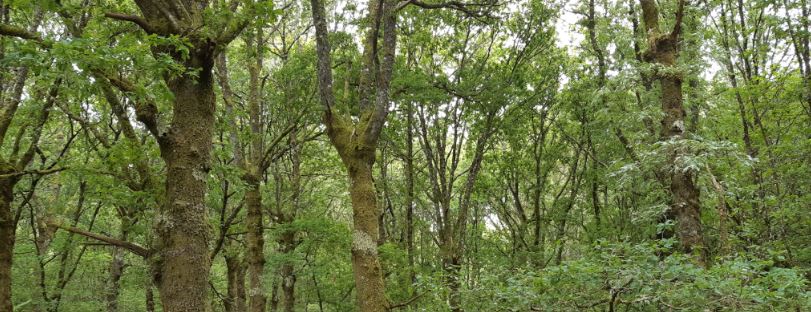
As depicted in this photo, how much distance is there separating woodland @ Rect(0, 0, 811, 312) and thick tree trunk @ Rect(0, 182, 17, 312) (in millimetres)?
48

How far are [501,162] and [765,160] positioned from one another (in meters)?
9.27

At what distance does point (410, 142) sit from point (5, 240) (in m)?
10.1

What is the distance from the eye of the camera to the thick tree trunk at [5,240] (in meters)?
7.94

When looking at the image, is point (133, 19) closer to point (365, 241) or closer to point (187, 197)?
point (187, 197)

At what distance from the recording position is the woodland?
4.80 m

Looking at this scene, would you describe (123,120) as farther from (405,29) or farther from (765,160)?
(765,160)

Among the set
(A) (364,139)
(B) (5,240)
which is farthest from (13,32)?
(B) (5,240)

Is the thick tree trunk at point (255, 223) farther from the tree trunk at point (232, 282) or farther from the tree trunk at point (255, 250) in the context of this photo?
the tree trunk at point (232, 282)

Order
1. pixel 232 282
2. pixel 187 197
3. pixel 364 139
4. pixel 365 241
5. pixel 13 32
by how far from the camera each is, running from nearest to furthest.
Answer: pixel 13 32, pixel 187 197, pixel 365 241, pixel 364 139, pixel 232 282

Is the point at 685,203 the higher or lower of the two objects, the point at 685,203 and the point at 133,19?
the lower

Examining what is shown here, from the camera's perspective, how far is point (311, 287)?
20.5 metres

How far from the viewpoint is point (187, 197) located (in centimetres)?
479

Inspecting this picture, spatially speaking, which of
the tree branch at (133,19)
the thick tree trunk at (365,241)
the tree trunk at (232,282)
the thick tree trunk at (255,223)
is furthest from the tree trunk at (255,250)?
the tree branch at (133,19)

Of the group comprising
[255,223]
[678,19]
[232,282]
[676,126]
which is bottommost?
[232,282]
